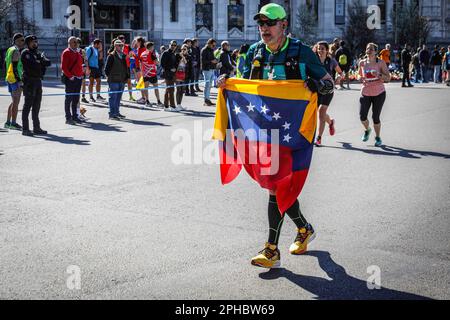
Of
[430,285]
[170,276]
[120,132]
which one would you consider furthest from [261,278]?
[120,132]

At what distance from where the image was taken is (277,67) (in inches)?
223

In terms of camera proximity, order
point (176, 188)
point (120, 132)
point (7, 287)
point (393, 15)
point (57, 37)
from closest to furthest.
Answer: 1. point (7, 287)
2. point (176, 188)
3. point (120, 132)
4. point (57, 37)
5. point (393, 15)

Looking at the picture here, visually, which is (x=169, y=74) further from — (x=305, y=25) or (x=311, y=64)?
(x=305, y=25)

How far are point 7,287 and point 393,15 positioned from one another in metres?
66.2

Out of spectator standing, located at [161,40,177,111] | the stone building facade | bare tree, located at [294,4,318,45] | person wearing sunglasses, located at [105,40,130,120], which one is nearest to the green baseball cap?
person wearing sunglasses, located at [105,40,130,120]

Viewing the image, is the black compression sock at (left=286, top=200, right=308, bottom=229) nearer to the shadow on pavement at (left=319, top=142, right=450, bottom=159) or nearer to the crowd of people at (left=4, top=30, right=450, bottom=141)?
the crowd of people at (left=4, top=30, right=450, bottom=141)

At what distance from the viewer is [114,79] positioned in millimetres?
17500

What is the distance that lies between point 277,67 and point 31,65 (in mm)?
9193

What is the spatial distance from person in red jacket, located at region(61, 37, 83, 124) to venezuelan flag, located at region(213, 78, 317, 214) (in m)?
10.7

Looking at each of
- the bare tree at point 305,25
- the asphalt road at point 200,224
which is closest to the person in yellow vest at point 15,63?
the asphalt road at point 200,224

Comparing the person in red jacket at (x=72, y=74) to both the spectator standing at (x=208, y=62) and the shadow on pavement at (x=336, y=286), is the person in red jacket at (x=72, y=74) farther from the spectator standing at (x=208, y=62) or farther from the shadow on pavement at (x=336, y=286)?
the shadow on pavement at (x=336, y=286)

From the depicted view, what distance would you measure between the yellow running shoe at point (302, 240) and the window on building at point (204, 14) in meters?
60.4

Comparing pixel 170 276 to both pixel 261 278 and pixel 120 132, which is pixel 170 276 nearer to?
pixel 261 278

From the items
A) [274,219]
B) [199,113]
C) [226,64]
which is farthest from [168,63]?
[274,219]
